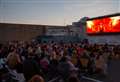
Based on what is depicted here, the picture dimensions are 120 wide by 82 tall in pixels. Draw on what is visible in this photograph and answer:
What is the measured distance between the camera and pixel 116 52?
29.7m

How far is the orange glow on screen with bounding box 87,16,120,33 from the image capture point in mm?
48072

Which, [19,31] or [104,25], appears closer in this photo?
[104,25]

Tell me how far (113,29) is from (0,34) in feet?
88.6

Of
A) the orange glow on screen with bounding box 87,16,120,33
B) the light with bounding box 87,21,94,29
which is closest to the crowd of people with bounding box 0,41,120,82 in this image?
the orange glow on screen with bounding box 87,16,120,33

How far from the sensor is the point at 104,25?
5231cm

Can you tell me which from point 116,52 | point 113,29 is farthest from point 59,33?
point 116,52

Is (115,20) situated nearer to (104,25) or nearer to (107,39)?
(107,39)

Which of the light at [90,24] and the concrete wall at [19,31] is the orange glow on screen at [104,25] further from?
the concrete wall at [19,31]

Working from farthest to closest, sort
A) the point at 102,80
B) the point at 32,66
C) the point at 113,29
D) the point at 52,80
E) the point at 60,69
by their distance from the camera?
the point at 113,29, the point at 102,80, the point at 52,80, the point at 60,69, the point at 32,66

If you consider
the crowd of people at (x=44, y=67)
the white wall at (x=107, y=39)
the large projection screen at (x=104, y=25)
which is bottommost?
the white wall at (x=107, y=39)

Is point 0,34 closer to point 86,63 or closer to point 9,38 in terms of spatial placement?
point 9,38

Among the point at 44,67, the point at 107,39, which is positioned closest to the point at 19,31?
the point at 107,39

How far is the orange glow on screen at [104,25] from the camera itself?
1893 inches

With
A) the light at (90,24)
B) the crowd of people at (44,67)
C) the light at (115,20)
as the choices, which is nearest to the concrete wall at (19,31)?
the light at (90,24)
